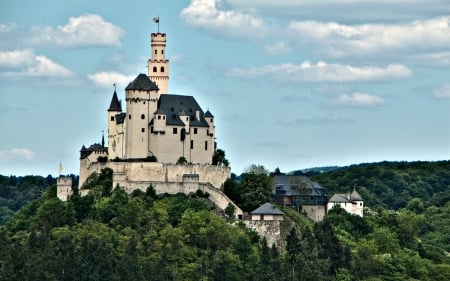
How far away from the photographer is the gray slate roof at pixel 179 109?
125125 mm

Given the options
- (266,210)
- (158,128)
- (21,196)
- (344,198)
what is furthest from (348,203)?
(21,196)

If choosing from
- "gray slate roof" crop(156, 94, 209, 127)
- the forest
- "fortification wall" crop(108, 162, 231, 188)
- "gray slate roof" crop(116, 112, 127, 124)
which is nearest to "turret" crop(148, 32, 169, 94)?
"gray slate roof" crop(156, 94, 209, 127)

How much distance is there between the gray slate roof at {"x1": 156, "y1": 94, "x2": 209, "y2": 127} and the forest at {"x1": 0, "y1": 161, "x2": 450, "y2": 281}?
5.65m

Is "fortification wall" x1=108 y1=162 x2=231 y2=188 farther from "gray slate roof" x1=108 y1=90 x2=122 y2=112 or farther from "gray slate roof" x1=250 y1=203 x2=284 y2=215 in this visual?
"gray slate roof" x1=108 y1=90 x2=122 y2=112

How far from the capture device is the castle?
12288cm

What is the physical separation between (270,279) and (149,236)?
968 cm

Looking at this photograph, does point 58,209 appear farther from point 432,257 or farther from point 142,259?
point 432,257

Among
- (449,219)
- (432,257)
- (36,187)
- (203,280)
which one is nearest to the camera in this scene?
(203,280)

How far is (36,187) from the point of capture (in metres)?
197

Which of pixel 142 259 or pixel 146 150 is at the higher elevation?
pixel 146 150

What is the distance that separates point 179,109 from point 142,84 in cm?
366

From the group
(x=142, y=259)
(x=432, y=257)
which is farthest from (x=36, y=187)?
(x=142, y=259)

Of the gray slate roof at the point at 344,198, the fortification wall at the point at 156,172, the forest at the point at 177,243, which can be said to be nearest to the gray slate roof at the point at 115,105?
the fortification wall at the point at 156,172

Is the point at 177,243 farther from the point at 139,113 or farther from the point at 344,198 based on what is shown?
the point at 344,198
